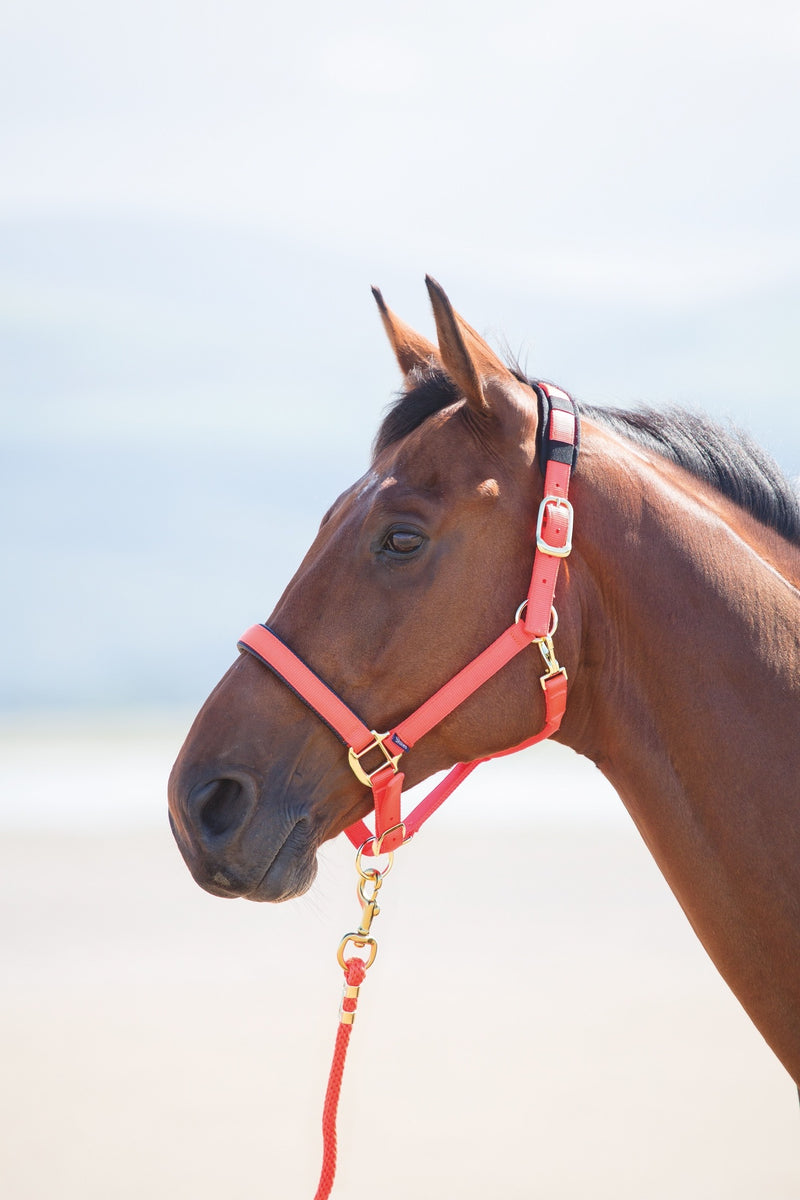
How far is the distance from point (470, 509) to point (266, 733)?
27.7 inches

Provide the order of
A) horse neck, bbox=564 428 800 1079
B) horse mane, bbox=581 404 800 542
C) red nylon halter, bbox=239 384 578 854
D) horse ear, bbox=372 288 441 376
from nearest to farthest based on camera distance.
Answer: horse neck, bbox=564 428 800 1079 < red nylon halter, bbox=239 384 578 854 < horse mane, bbox=581 404 800 542 < horse ear, bbox=372 288 441 376

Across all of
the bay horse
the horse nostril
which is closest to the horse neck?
the bay horse

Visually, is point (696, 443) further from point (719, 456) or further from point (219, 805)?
point (219, 805)

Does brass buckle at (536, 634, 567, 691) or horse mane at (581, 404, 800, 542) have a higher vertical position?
horse mane at (581, 404, 800, 542)

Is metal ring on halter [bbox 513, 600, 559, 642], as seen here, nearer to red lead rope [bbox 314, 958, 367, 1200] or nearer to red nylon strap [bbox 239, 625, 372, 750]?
red nylon strap [bbox 239, 625, 372, 750]

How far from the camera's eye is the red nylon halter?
2156 mm

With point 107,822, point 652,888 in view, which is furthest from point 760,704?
point 107,822

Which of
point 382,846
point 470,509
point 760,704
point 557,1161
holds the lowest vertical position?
point 557,1161

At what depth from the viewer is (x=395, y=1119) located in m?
5.49

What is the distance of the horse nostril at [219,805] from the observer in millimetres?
2123

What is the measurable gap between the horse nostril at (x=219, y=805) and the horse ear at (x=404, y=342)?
1323mm

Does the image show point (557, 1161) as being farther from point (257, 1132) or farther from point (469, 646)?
point (469, 646)

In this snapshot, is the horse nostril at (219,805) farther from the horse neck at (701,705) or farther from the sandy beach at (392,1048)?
the horse neck at (701,705)

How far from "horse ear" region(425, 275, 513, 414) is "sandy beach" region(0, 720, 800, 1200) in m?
1.50
